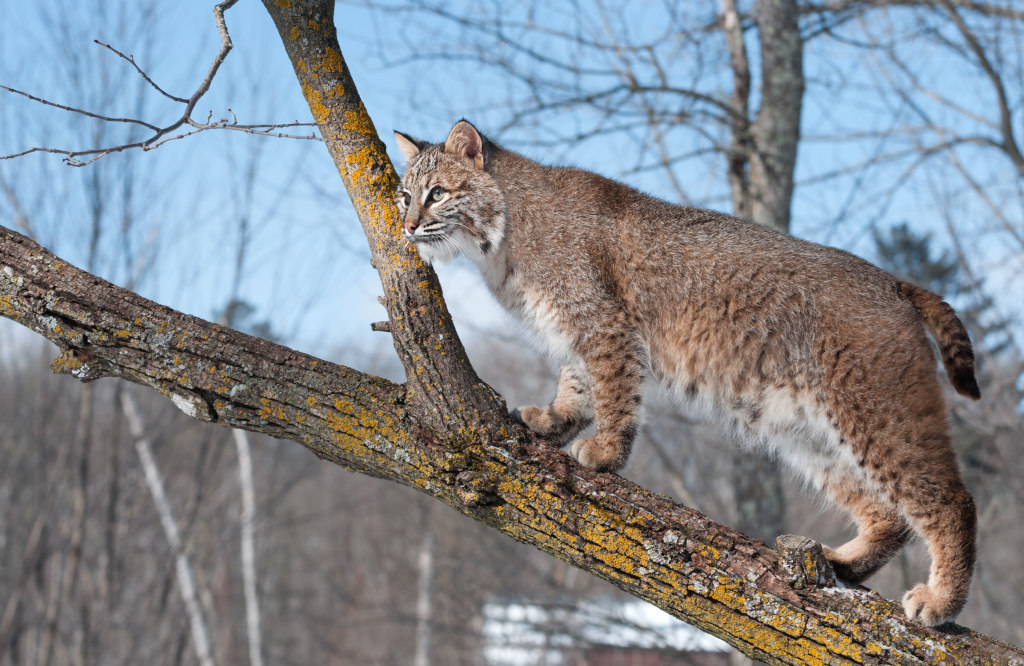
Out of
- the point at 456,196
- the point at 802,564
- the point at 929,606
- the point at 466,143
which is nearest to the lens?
the point at 802,564

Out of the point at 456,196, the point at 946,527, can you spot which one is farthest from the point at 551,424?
the point at 946,527

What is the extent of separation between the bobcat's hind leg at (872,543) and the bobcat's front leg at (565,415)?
4.35 feet

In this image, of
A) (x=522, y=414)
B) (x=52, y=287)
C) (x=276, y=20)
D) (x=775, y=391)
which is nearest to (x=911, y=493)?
(x=775, y=391)

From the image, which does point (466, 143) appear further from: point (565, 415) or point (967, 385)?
point (967, 385)

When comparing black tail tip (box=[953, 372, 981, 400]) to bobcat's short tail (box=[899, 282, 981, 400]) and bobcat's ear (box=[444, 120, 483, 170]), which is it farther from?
bobcat's ear (box=[444, 120, 483, 170])

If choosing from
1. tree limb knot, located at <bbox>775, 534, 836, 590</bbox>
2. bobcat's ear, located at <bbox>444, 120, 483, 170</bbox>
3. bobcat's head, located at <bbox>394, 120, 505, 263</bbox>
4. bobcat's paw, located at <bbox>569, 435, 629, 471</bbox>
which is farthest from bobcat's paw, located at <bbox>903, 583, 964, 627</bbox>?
bobcat's ear, located at <bbox>444, 120, 483, 170</bbox>

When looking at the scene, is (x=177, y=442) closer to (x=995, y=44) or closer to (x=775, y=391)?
(x=775, y=391)

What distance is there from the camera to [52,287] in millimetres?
3004

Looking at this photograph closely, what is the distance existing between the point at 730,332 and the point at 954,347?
98 centimetres

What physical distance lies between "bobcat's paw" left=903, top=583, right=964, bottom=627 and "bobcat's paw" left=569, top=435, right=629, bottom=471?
4.21ft

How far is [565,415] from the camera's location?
415cm

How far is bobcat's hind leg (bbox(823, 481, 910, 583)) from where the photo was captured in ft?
11.7

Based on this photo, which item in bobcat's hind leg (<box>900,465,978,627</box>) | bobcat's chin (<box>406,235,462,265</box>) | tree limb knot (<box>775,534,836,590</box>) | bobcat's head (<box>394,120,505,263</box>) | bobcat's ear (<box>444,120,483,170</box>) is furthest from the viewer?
bobcat's ear (<box>444,120,483,170</box>)

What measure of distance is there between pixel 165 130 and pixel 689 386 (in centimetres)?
258
